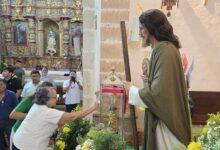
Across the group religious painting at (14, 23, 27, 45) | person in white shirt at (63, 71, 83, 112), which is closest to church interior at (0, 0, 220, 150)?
person in white shirt at (63, 71, 83, 112)

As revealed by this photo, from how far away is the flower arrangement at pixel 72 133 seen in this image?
4.66 meters

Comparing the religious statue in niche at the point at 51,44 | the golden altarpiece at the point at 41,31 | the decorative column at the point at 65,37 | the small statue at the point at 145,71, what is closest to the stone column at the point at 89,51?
the small statue at the point at 145,71

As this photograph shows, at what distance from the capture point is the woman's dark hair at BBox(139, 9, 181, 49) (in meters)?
2.98

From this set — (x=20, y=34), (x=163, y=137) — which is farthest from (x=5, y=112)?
(x=20, y=34)

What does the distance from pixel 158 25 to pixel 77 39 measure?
12.4 meters

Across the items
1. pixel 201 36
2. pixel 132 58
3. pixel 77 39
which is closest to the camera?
pixel 132 58

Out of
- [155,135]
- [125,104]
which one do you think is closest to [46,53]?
[125,104]

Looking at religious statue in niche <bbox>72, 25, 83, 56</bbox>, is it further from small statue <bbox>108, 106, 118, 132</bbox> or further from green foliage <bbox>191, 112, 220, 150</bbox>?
green foliage <bbox>191, 112, 220, 150</bbox>

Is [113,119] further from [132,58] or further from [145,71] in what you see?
[132,58]

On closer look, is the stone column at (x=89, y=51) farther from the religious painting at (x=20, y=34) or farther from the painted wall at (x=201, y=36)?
the religious painting at (x=20, y=34)

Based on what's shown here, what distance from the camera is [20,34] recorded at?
16562mm

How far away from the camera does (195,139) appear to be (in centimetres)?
311

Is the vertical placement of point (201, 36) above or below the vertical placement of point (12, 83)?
above

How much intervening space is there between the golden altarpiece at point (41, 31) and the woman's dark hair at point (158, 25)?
42.5 ft
